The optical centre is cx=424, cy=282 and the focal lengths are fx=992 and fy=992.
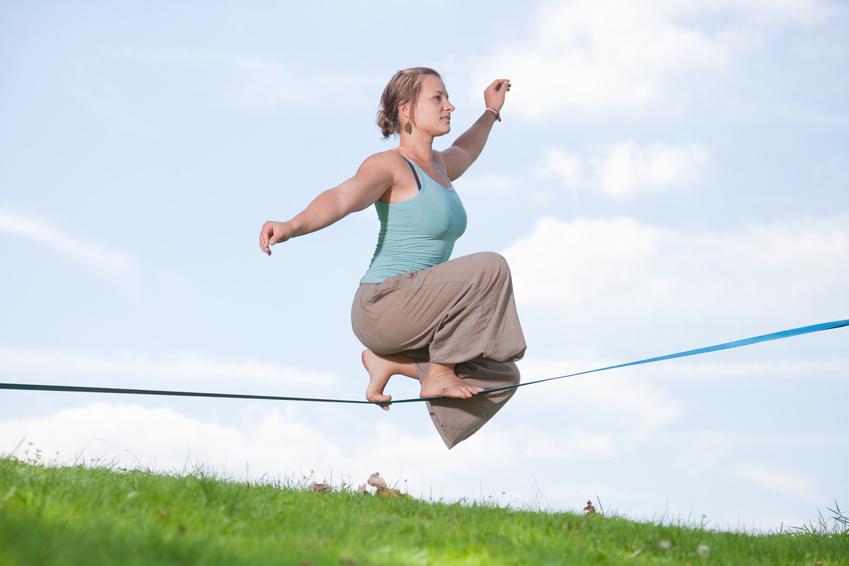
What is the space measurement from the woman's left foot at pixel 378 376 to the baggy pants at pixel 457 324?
0.45ft

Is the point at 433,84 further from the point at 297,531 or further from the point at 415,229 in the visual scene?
the point at 297,531

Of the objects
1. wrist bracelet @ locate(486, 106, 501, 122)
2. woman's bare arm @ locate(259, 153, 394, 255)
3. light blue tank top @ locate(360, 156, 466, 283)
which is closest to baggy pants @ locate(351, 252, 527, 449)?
light blue tank top @ locate(360, 156, 466, 283)

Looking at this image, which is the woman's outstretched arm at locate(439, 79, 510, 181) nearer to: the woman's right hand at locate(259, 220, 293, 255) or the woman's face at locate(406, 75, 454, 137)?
the woman's face at locate(406, 75, 454, 137)

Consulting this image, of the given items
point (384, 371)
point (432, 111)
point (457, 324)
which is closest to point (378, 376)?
point (384, 371)

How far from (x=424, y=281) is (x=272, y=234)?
90cm

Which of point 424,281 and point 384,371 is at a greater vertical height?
point 424,281

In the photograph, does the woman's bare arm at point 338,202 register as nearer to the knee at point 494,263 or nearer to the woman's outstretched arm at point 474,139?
the knee at point 494,263

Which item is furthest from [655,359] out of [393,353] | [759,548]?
[393,353]

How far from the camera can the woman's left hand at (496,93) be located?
674cm

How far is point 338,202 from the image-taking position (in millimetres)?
5012

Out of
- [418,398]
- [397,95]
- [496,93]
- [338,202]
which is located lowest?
[418,398]

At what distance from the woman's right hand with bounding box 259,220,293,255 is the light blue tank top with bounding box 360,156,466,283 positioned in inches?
31.3

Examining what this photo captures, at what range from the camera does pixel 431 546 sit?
11.3 feet

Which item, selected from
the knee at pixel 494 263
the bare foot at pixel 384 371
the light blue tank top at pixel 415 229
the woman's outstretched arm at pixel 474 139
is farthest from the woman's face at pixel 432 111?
the bare foot at pixel 384 371
